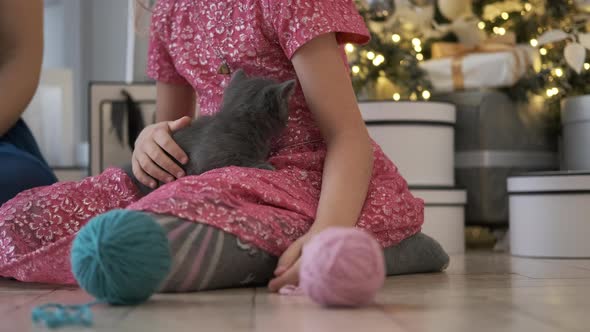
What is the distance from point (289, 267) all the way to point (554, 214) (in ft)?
3.71

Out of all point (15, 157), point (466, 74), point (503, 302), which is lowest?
point (503, 302)

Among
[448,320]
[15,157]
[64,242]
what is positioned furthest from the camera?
[15,157]

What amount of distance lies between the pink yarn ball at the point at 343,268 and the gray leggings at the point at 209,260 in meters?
0.24

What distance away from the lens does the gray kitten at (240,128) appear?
4.24ft

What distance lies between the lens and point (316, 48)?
1.31 m

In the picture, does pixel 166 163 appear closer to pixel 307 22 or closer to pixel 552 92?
pixel 307 22

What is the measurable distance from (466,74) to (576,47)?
1.08 feet

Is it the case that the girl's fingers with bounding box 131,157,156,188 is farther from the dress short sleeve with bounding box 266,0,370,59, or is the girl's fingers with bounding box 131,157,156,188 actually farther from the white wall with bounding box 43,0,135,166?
the white wall with bounding box 43,0,135,166

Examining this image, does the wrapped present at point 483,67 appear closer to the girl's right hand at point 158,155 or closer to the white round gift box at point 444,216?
the white round gift box at point 444,216

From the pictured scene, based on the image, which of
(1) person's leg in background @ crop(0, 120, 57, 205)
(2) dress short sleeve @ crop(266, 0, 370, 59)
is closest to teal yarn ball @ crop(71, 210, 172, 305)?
(2) dress short sleeve @ crop(266, 0, 370, 59)

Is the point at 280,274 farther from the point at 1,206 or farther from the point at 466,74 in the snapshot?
the point at 466,74

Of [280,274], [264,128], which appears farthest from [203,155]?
[280,274]

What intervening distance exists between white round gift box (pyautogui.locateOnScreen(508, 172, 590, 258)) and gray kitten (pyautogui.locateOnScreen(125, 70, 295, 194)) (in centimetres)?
101

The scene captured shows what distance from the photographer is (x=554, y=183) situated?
6.79ft
